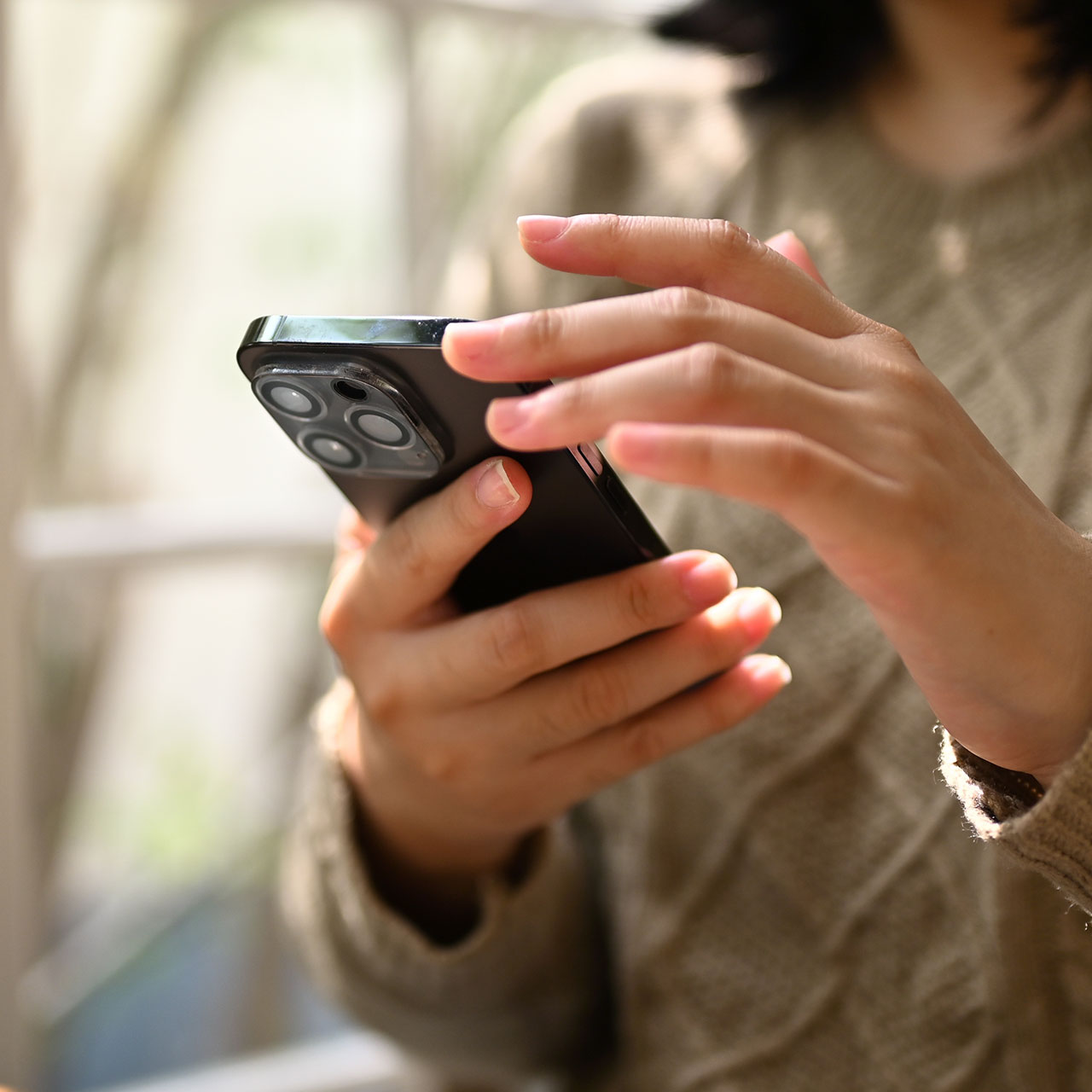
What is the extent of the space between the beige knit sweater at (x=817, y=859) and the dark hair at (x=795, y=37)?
4 cm

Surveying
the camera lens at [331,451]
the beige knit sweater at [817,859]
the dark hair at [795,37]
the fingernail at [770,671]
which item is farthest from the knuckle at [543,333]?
the dark hair at [795,37]

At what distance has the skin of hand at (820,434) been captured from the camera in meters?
0.28

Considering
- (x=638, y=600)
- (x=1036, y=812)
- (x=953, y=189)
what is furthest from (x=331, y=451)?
(x=953, y=189)

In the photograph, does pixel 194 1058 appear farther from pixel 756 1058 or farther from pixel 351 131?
Result: pixel 351 131

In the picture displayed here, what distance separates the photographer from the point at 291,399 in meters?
0.36

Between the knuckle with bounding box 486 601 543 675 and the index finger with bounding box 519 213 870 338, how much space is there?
0.15 m

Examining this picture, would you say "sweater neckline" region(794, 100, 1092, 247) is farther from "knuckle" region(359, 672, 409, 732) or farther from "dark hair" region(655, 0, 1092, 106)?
"knuckle" region(359, 672, 409, 732)

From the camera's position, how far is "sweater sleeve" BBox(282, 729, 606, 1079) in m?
0.57

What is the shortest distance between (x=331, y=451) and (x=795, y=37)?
559 millimetres

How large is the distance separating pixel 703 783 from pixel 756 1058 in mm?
170

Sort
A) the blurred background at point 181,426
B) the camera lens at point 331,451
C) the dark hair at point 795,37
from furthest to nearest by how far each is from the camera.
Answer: the blurred background at point 181,426 → the dark hair at point 795,37 → the camera lens at point 331,451

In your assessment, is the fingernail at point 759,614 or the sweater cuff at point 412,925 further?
the sweater cuff at point 412,925

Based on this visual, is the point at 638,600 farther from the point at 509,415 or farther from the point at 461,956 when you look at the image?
the point at 461,956

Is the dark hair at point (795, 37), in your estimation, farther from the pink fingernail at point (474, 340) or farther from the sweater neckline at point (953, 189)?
the pink fingernail at point (474, 340)
